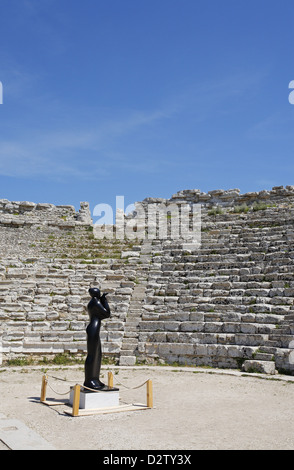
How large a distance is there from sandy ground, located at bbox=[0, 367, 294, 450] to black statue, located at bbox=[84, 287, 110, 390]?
0.66 metres

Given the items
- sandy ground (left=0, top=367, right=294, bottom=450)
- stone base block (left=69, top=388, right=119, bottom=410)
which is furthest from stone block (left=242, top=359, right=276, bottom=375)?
stone base block (left=69, top=388, right=119, bottom=410)

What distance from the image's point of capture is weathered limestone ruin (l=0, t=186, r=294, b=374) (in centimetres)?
1180

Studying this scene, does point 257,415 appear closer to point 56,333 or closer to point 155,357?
point 155,357

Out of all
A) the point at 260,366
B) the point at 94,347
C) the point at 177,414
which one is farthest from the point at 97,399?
the point at 260,366

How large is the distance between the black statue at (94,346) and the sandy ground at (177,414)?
660mm

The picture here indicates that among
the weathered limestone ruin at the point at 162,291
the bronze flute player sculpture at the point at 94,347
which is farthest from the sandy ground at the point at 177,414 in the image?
the weathered limestone ruin at the point at 162,291

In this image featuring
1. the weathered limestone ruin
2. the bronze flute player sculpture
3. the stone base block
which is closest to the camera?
the stone base block

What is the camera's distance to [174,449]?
5.37 metres

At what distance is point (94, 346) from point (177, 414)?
5.94ft

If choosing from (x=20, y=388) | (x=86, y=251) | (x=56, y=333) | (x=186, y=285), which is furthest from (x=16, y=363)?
(x=86, y=251)

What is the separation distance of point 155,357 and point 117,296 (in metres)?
3.08

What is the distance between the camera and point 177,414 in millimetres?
7258

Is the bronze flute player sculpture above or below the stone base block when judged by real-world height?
above

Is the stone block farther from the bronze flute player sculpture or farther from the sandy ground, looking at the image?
the bronze flute player sculpture
